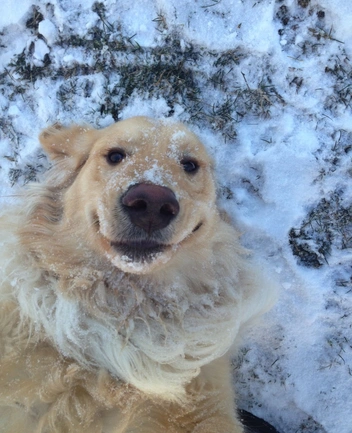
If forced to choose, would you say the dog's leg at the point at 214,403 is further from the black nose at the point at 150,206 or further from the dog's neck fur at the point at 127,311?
the black nose at the point at 150,206

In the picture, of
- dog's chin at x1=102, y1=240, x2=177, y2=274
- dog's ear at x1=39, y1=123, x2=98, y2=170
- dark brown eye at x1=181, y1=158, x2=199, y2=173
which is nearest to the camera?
dog's chin at x1=102, y1=240, x2=177, y2=274

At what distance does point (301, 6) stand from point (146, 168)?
230 centimetres

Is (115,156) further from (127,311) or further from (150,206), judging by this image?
(127,311)

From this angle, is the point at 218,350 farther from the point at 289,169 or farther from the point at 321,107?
the point at 321,107

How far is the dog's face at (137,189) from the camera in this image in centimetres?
243

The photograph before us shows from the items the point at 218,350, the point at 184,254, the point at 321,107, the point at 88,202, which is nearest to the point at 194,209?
the point at 184,254

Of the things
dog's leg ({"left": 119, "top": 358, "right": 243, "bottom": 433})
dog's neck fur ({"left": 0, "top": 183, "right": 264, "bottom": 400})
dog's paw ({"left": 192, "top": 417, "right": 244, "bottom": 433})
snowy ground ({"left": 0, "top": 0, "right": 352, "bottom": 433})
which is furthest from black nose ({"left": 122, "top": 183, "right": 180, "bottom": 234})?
snowy ground ({"left": 0, "top": 0, "right": 352, "bottom": 433})

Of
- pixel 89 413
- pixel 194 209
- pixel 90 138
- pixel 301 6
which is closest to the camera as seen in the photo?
pixel 89 413

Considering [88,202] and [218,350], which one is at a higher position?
[88,202]

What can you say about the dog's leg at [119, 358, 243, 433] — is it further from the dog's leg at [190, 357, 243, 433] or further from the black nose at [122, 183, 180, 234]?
the black nose at [122, 183, 180, 234]

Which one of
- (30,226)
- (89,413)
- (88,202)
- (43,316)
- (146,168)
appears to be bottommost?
(89,413)

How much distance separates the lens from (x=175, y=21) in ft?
12.6

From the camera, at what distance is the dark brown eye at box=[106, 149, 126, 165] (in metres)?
2.83

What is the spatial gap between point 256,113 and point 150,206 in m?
1.98
